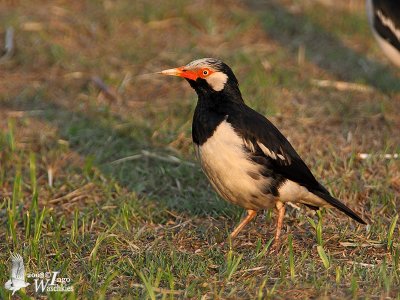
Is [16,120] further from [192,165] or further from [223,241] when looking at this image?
[223,241]

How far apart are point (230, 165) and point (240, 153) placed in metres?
0.10

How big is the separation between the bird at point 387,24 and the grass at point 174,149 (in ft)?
1.69

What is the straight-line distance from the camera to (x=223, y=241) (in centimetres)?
538

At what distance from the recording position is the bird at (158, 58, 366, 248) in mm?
4988

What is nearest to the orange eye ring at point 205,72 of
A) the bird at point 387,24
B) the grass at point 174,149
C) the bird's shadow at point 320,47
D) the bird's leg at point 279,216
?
the bird's leg at point 279,216

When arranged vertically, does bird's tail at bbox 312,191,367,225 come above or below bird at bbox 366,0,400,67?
below

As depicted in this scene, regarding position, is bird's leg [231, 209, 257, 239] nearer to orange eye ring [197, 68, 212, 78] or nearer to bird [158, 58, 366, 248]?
bird [158, 58, 366, 248]

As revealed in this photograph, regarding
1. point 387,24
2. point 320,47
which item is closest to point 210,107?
point 387,24

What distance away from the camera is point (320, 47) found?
9.06 m

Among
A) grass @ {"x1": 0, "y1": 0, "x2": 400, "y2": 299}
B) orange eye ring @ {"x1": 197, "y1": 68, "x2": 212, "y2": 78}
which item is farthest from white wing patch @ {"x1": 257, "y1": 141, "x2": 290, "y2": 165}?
orange eye ring @ {"x1": 197, "y1": 68, "x2": 212, "y2": 78}

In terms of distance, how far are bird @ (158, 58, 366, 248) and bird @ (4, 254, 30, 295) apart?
1.26 m

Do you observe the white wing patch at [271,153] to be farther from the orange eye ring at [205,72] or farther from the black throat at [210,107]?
the orange eye ring at [205,72]

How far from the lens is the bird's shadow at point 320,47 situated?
8.31m

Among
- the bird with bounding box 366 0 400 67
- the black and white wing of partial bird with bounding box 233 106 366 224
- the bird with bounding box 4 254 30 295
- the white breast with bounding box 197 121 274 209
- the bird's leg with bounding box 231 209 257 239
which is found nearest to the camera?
the bird with bounding box 4 254 30 295
